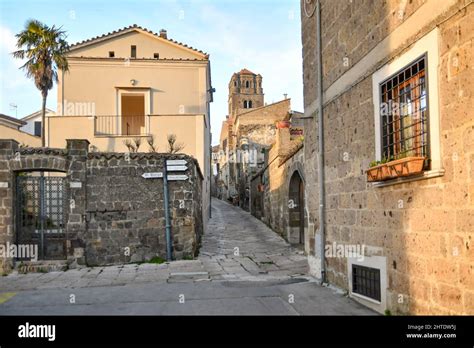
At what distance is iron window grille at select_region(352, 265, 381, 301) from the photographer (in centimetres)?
575

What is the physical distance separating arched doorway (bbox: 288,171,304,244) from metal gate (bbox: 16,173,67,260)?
6.44m

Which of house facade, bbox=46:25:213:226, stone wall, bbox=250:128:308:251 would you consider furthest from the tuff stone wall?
house facade, bbox=46:25:213:226

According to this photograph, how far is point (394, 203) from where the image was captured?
522 cm

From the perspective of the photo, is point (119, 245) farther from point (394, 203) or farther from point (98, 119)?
point (98, 119)

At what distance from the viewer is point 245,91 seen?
2798 inches

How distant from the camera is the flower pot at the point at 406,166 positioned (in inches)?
175

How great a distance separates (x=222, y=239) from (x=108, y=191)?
5.35m

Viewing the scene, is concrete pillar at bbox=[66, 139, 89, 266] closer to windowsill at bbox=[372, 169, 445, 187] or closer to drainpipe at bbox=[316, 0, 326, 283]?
drainpipe at bbox=[316, 0, 326, 283]

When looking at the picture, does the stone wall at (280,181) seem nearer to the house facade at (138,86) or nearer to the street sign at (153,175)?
the house facade at (138,86)

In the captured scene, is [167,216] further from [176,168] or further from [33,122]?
[33,122]

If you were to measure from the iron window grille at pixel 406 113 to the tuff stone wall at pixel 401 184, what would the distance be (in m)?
0.27

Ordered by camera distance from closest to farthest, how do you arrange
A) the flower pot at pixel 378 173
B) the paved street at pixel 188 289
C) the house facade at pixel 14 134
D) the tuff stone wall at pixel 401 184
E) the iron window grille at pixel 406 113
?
the tuff stone wall at pixel 401 184 → the iron window grille at pixel 406 113 → the flower pot at pixel 378 173 → the paved street at pixel 188 289 → the house facade at pixel 14 134

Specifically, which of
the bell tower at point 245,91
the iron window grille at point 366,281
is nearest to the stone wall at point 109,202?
the iron window grille at point 366,281
